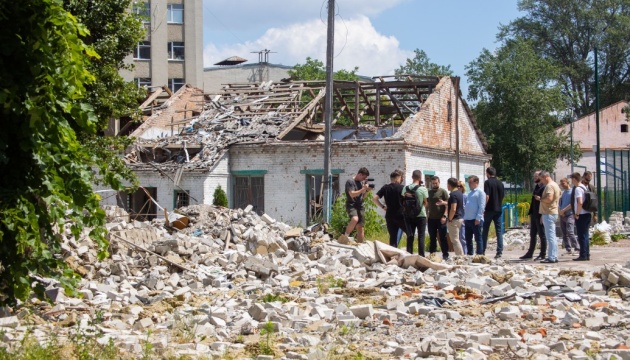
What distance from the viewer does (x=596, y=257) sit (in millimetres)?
16969

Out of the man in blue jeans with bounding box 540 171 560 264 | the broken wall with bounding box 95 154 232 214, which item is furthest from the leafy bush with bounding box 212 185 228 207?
the man in blue jeans with bounding box 540 171 560 264

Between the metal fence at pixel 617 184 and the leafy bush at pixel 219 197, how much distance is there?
13.0 meters

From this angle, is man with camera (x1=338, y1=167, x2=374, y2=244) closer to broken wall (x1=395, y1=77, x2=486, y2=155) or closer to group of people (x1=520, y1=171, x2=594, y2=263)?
group of people (x1=520, y1=171, x2=594, y2=263)

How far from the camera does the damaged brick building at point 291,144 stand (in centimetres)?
2927

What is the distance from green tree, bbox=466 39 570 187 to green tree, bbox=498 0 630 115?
11.3 m

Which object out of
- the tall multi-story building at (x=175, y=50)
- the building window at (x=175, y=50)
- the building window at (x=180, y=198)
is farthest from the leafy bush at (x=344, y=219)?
the building window at (x=175, y=50)

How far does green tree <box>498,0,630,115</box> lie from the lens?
63.1 metres

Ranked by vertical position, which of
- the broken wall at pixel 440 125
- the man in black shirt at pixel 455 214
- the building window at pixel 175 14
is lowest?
the man in black shirt at pixel 455 214

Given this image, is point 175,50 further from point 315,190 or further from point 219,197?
point 315,190

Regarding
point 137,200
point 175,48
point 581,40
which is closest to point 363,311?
point 137,200

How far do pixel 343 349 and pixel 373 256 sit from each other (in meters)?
6.66

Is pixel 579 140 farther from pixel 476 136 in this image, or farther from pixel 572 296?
pixel 572 296

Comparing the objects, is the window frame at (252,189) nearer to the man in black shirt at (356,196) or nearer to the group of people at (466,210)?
the man in black shirt at (356,196)

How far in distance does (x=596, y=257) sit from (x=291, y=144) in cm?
1447
